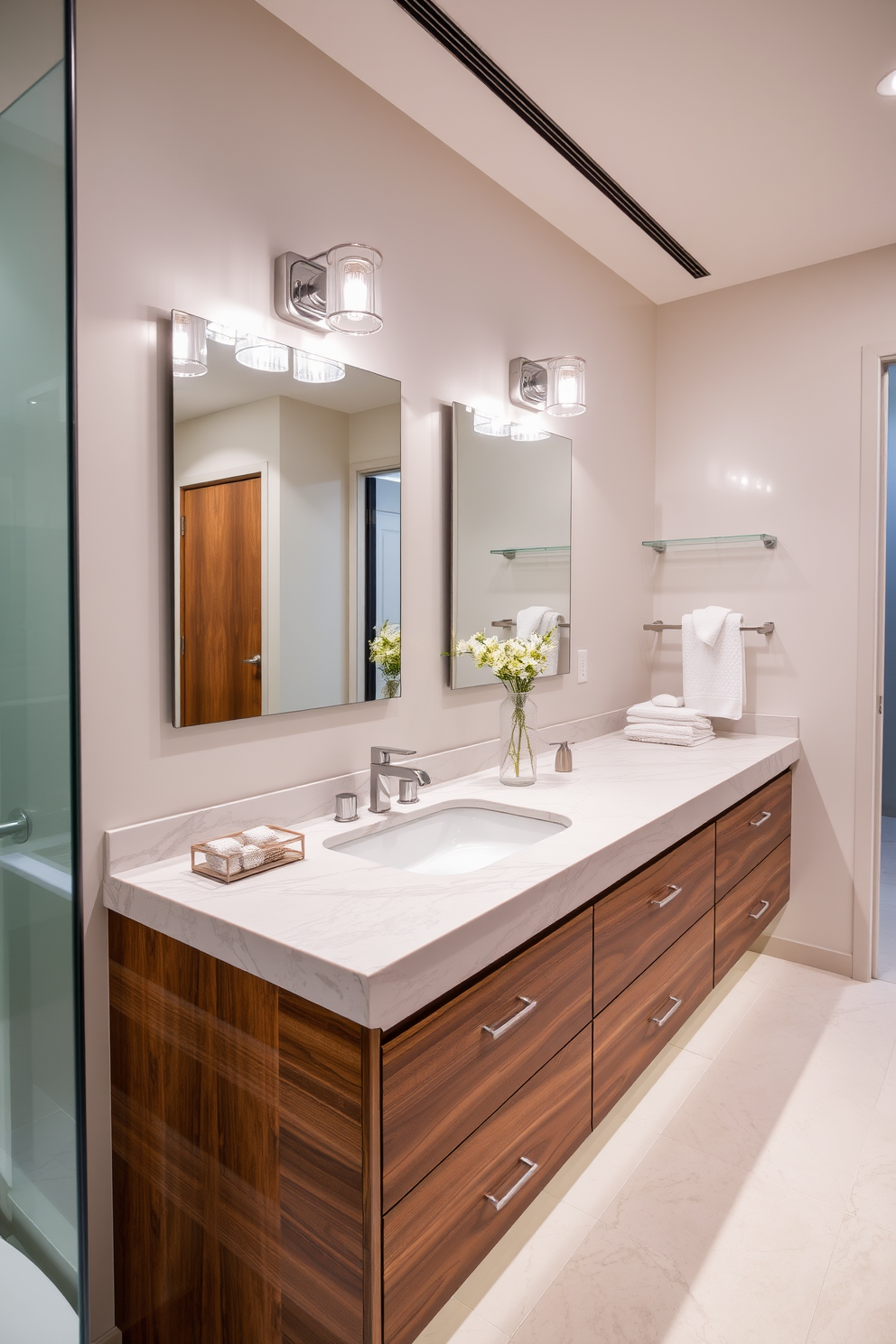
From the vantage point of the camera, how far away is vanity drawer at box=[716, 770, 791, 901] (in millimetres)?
2184

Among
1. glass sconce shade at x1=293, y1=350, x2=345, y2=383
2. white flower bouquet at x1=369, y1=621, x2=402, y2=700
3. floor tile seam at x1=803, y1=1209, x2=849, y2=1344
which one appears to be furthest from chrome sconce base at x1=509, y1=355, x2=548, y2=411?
floor tile seam at x1=803, y1=1209, x2=849, y2=1344

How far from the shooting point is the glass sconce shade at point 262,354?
4.96ft

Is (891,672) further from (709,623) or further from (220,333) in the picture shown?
(220,333)

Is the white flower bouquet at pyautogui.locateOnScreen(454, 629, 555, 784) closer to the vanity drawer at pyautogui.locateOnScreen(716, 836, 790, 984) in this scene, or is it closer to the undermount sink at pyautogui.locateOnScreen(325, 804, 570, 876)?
the undermount sink at pyautogui.locateOnScreen(325, 804, 570, 876)

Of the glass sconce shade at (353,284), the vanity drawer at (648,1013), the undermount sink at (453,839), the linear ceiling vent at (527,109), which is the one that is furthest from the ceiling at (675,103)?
the vanity drawer at (648,1013)

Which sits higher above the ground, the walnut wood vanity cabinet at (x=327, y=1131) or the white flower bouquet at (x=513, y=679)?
the white flower bouquet at (x=513, y=679)

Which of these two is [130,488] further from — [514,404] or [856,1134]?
[856,1134]

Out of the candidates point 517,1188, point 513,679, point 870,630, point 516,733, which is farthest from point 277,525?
point 870,630

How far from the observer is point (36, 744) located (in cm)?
98

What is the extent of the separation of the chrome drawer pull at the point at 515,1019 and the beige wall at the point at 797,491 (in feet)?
6.21

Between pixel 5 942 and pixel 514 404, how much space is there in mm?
1881

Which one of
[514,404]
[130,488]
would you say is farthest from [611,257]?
[130,488]

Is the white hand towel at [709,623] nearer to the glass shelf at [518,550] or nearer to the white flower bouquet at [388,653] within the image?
the glass shelf at [518,550]

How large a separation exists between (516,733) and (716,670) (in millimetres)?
1082
